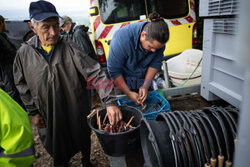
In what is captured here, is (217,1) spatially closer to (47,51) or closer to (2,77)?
(47,51)

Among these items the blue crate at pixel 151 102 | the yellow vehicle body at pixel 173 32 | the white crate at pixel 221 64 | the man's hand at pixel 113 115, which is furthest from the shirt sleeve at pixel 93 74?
the yellow vehicle body at pixel 173 32

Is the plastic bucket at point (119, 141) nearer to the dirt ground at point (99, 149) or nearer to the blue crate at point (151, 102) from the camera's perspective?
the blue crate at point (151, 102)

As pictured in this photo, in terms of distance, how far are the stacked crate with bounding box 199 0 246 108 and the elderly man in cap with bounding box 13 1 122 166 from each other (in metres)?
1.05

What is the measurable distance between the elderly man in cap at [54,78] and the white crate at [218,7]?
1.17 m

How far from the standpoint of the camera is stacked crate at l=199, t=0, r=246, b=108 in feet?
4.78

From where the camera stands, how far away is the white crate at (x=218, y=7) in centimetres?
135

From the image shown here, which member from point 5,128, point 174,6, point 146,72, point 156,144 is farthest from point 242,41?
point 174,6

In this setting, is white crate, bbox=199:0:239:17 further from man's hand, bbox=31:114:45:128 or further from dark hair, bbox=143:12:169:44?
man's hand, bbox=31:114:45:128

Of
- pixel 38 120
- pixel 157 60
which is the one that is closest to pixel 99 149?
pixel 38 120

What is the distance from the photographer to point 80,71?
175cm

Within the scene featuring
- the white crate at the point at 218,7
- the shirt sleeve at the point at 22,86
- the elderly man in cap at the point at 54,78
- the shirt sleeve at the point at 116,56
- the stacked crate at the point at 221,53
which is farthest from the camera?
the shirt sleeve at the point at 116,56

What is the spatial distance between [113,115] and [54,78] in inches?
28.7

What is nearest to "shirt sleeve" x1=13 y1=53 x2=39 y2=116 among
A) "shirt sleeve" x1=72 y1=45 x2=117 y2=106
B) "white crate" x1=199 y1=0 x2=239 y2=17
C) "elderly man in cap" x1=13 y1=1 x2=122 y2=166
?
"elderly man in cap" x1=13 y1=1 x2=122 y2=166

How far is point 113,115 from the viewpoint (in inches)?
57.7
